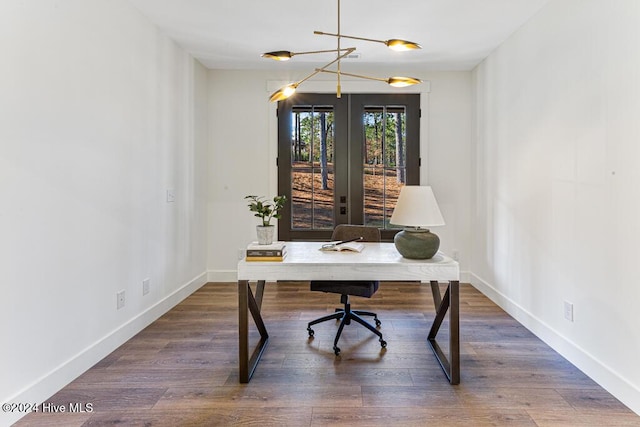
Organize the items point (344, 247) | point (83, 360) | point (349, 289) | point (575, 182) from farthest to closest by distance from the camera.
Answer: point (349, 289) → point (344, 247) → point (575, 182) → point (83, 360)

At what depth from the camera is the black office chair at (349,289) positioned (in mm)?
2619

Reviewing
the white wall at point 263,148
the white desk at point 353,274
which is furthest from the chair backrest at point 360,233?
the white wall at point 263,148

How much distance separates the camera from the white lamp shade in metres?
2.17

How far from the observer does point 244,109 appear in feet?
14.6

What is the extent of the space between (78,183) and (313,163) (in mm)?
2688

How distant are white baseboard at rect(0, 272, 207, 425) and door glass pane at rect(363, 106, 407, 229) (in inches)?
98.0

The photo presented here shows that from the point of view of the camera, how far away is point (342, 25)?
10.7ft

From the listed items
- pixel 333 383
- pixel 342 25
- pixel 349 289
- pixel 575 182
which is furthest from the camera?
pixel 342 25

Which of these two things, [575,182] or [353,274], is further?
[575,182]

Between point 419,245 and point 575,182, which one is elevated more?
point 575,182

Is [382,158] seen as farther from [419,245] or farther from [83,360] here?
[83,360]

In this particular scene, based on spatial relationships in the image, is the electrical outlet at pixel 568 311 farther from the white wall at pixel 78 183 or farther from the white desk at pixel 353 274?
the white wall at pixel 78 183

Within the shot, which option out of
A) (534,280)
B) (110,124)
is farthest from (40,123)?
(534,280)

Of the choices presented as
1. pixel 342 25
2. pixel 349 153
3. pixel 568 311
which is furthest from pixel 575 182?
pixel 349 153
